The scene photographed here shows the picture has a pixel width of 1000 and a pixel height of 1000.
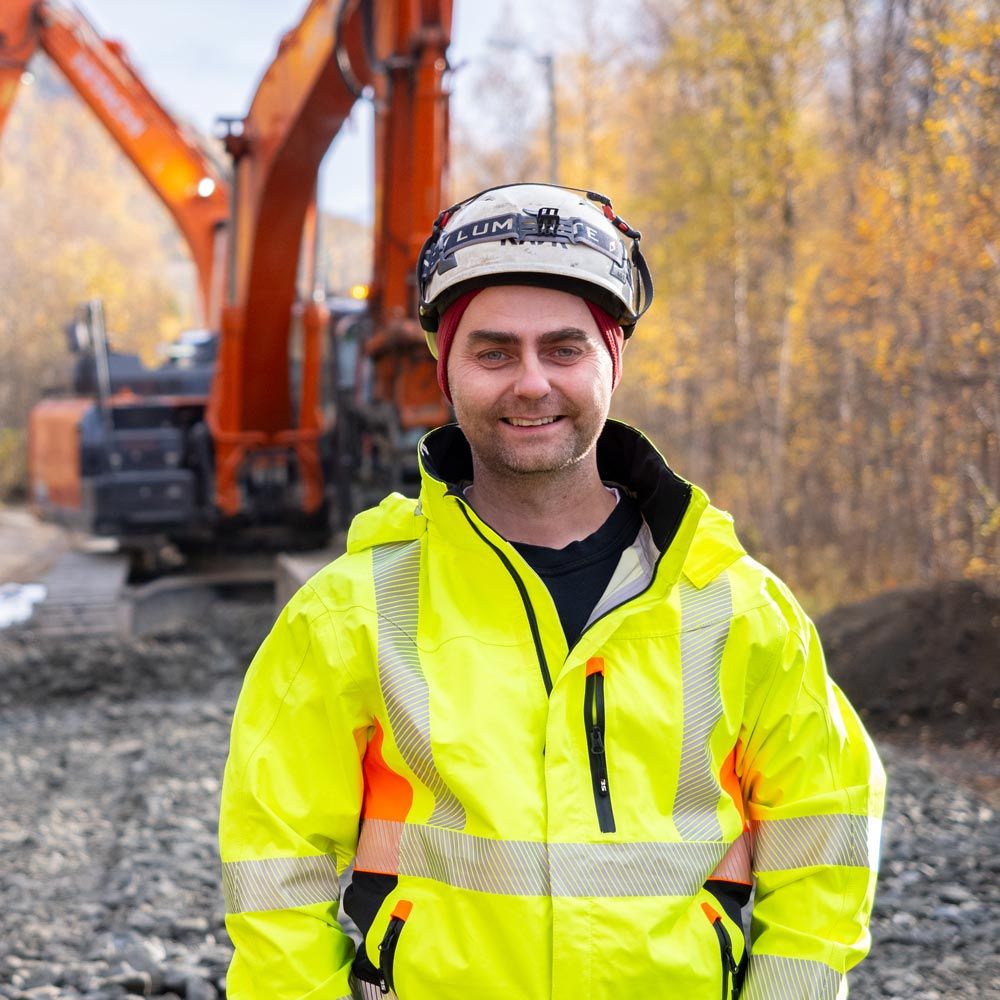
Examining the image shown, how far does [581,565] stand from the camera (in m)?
2.13

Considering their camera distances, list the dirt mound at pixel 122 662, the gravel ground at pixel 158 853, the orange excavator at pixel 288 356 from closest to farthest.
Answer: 1. the gravel ground at pixel 158 853
2. the orange excavator at pixel 288 356
3. the dirt mound at pixel 122 662

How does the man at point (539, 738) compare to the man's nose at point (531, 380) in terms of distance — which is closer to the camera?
the man at point (539, 738)

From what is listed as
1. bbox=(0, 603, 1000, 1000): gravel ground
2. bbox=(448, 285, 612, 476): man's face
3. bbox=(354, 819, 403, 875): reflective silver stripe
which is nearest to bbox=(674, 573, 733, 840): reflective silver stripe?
bbox=(448, 285, 612, 476): man's face

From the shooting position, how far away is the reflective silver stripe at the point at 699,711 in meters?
1.95

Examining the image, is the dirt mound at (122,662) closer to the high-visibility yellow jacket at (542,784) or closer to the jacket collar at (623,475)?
the jacket collar at (623,475)

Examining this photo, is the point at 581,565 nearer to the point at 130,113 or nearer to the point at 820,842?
the point at 820,842

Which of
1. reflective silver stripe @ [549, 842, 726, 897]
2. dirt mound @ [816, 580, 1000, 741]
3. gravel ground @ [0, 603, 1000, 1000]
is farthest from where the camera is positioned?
dirt mound @ [816, 580, 1000, 741]

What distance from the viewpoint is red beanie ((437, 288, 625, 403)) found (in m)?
2.13

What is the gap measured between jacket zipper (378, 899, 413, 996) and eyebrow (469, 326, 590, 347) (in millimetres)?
862

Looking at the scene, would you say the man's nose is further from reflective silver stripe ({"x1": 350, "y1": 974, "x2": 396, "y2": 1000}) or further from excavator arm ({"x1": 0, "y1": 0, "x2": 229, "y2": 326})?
excavator arm ({"x1": 0, "y1": 0, "x2": 229, "y2": 326})

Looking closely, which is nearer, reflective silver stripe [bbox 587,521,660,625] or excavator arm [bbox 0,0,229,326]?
reflective silver stripe [bbox 587,521,660,625]

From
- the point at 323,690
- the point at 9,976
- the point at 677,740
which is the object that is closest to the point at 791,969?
→ the point at 677,740

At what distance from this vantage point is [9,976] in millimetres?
4367

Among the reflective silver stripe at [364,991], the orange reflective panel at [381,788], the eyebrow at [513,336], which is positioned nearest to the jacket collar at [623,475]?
the eyebrow at [513,336]
